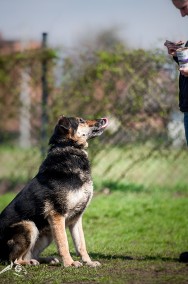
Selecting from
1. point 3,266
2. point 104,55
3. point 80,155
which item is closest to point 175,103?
point 104,55

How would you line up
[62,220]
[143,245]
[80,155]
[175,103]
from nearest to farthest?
1. [62,220]
2. [80,155]
3. [143,245]
4. [175,103]

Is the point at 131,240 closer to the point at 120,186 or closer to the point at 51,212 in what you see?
the point at 51,212

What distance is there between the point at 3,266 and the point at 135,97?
5.95m

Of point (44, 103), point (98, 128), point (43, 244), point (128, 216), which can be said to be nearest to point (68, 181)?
point (43, 244)

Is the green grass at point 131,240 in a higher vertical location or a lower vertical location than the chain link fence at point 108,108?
lower

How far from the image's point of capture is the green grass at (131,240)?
17.4 feet

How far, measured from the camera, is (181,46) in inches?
235

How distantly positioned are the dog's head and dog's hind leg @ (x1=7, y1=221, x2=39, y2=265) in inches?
38.4

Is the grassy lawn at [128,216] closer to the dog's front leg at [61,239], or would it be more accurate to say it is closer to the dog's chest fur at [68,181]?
the dog's front leg at [61,239]

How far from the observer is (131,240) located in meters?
7.75

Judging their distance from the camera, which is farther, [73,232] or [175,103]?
[175,103]

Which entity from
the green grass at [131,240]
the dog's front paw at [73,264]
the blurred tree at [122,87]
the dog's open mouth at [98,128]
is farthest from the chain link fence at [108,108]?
the dog's front paw at [73,264]

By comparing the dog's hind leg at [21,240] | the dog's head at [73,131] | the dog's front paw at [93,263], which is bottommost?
the dog's front paw at [93,263]

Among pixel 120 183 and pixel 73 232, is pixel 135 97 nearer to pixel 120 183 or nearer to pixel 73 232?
pixel 120 183
